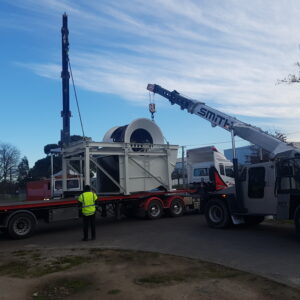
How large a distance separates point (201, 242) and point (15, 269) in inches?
189

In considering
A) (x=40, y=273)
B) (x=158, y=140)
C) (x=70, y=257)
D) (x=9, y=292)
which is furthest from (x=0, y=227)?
(x=158, y=140)

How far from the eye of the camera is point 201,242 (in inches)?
398

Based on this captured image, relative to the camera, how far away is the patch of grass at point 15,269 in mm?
7227

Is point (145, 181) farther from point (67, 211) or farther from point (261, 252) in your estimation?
point (261, 252)

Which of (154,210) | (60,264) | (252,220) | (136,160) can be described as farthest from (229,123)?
(60,264)

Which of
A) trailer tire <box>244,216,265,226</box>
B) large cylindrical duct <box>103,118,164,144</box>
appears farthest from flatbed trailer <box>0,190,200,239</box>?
large cylindrical duct <box>103,118,164,144</box>

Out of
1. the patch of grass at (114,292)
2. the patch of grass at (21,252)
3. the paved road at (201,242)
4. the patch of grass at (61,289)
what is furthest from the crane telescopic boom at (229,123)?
the patch of grass at (21,252)

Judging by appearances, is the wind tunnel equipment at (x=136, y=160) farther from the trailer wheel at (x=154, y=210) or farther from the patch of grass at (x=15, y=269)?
the patch of grass at (x=15, y=269)

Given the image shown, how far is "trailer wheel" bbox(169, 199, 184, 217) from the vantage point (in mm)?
16400

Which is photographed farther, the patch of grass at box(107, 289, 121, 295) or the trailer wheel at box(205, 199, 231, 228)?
the trailer wheel at box(205, 199, 231, 228)

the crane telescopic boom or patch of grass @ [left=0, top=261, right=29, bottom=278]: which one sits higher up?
the crane telescopic boom

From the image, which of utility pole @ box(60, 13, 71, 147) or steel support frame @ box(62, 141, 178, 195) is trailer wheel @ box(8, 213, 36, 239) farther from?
utility pole @ box(60, 13, 71, 147)

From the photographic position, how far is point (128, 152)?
51.0 feet

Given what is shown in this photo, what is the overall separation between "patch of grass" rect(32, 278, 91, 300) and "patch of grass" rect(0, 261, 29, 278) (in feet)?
3.34
